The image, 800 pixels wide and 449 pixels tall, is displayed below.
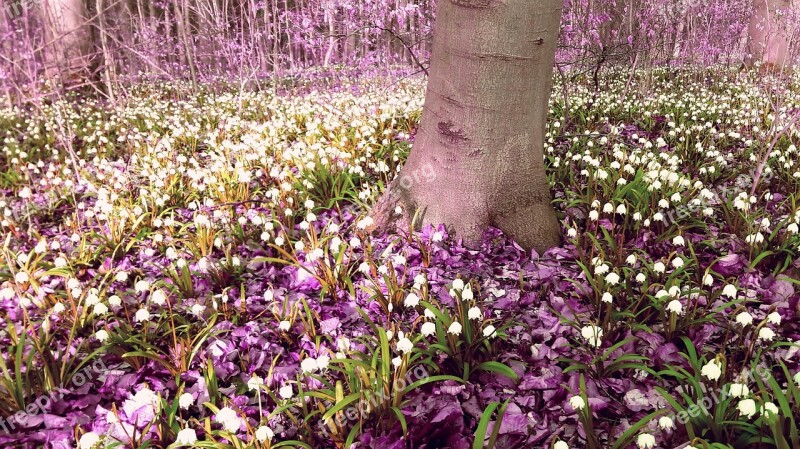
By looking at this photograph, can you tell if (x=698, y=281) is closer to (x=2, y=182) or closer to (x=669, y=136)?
(x=669, y=136)

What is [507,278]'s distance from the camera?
3088 millimetres

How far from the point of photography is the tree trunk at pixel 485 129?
9.54 ft

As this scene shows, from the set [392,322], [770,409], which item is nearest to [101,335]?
[392,322]

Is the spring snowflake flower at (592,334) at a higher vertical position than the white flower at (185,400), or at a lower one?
higher

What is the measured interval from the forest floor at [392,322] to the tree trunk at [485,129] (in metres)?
0.20

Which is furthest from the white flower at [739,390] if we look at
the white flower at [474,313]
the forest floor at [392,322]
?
the white flower at [474,313]

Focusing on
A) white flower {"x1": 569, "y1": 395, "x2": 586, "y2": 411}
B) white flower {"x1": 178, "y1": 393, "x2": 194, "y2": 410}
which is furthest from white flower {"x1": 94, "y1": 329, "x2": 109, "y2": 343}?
white flower {"x1": 569, "y1": 395, "x2": 586, "y2": 411}

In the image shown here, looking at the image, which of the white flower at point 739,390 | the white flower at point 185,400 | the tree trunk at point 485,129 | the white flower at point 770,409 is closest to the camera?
the white flower at point 770,409

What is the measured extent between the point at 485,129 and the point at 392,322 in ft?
4.60

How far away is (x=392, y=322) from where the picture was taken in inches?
102

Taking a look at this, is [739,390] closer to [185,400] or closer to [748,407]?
[748,407]

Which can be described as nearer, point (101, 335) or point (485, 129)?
point (101, 335)

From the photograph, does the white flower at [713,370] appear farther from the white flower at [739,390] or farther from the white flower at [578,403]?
→ the white flower at [578,403]

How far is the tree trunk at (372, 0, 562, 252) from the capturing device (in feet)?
9.54
